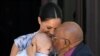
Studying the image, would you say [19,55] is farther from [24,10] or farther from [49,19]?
[24,10]

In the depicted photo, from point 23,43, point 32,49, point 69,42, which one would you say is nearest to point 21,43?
point 23,43

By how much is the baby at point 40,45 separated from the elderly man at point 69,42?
378 millimetres

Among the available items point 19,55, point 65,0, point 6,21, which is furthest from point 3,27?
point 19,55

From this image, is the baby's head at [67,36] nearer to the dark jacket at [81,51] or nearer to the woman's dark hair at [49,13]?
the dark jacket at [81,51]

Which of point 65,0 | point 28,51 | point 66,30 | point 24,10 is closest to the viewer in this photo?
point 66,30

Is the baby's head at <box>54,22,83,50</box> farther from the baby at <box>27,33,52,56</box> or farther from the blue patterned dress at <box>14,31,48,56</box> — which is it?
the blue patterned dress at <box>14,31,48,56</box>

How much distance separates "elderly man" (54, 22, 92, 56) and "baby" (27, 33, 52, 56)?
378mm

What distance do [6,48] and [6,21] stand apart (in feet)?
1.64

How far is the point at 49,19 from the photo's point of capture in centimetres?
302

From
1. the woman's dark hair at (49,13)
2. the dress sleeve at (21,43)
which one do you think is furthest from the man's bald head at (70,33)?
Answer: the dress sleeve at (21,43)

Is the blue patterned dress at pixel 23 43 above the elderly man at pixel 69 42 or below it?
below

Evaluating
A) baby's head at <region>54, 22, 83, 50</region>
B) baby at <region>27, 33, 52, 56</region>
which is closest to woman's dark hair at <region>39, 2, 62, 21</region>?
baby at <region>27, 33, 52, 56</region>

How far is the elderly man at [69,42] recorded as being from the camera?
244 centimetres

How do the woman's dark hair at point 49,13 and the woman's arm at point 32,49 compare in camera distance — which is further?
the woman's dark hair at point 49,13
